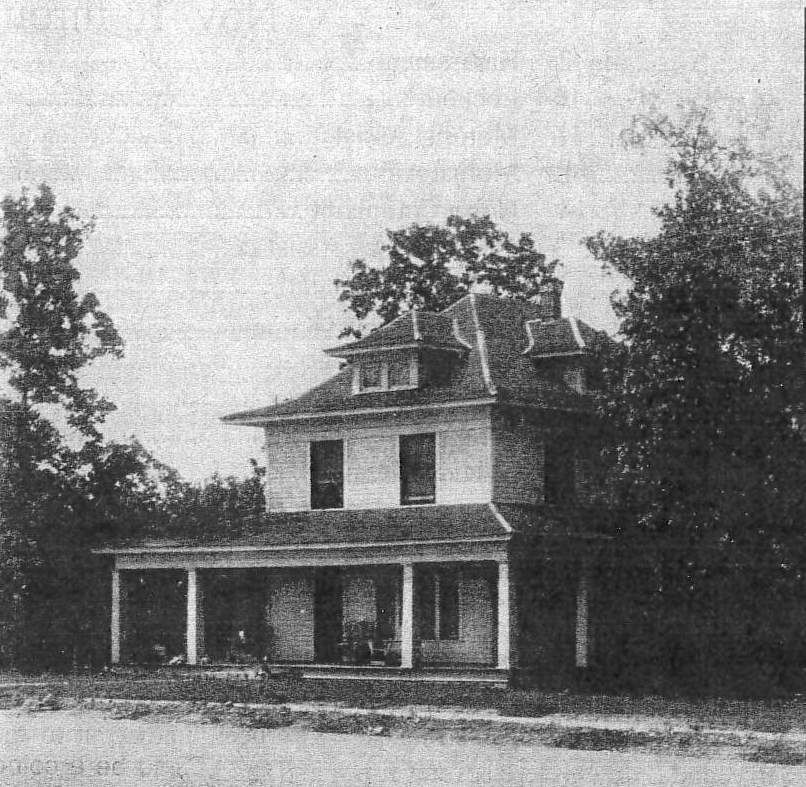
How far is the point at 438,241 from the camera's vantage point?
43719 mm

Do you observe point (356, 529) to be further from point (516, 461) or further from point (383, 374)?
point (383, 374)

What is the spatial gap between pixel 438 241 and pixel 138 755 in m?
28.5

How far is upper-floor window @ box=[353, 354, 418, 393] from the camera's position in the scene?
31156 mm

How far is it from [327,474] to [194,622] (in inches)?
171

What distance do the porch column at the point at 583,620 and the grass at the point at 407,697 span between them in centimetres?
359

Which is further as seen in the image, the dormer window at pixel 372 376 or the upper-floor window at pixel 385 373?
the dormer window at pixel 372 376

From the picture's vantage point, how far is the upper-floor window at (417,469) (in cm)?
3027

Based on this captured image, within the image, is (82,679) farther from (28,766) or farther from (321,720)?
(28,766)

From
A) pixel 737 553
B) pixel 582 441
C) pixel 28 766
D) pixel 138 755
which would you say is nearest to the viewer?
pixel 28 766

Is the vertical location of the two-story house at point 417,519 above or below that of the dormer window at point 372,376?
below

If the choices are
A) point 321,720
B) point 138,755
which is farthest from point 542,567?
point 138,755

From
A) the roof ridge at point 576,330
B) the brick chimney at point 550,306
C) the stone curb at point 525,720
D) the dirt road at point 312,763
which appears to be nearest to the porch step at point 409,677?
the stone curb at point 525,720

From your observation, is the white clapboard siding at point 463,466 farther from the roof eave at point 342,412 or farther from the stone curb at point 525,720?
the stone curb at point 525,720

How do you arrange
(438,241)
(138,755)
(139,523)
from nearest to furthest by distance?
1. (138,755)
2. (139,523)
3. (438,241)
